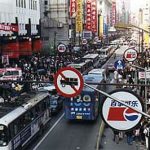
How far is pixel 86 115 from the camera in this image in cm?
2416

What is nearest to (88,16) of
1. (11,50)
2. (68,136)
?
(11,50)

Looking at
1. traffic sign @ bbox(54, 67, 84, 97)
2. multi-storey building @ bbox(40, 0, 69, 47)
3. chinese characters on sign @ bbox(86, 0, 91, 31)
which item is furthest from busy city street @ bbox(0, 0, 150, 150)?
chinese characters on sign @ bbox(86, 0, 91, 31)

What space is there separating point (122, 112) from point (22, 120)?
11073mm

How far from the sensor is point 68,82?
25.4ft

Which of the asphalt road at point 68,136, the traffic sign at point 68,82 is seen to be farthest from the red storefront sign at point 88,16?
the traffic sign at point 68,82

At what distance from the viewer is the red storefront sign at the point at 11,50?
2076 inches

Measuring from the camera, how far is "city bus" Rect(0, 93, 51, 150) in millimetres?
15945

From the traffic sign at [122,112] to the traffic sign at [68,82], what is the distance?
2.15 feet

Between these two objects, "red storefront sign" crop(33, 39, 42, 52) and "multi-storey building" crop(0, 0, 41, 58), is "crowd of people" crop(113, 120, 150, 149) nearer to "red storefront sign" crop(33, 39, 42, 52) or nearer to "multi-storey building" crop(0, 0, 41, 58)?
"multi-storey building" crop(0, 0, 41, 58)

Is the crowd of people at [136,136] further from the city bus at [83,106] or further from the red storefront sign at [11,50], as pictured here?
the red storefront sign at [11,50]

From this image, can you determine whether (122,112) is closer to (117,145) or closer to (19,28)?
(117,145)

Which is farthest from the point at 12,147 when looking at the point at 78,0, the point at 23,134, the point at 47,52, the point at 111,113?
the point at 78,0

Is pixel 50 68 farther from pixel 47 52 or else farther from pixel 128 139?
pixel 128 139

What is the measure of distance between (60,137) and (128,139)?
11.5 feet
